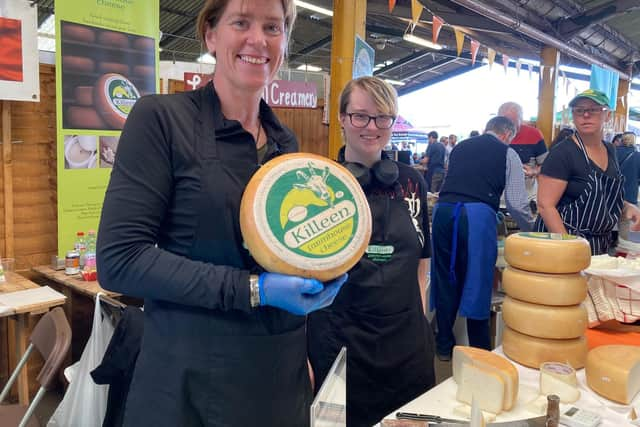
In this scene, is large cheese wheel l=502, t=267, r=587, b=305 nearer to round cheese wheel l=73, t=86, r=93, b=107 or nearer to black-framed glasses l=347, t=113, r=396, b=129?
black-framed glasses l=347, t=113, r=396, b=129

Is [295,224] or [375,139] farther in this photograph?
[375,139]

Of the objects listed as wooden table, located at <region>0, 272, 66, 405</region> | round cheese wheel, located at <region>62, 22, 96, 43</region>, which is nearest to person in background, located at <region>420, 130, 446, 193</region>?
round cheese wheel, located at <region>62, 22, 96, 43</region>

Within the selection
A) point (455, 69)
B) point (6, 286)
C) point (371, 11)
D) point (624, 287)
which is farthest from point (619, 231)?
point (455, 69)

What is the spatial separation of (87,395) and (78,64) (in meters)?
1.98

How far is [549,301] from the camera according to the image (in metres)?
1.38

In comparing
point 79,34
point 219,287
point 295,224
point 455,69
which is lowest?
point 219,287

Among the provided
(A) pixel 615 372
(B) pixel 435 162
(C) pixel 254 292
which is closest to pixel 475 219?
(A) pixel 615 372

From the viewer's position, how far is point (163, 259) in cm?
84

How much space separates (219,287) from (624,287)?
1421 millimetres

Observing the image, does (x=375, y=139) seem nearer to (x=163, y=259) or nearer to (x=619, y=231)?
(x=163, y=259)

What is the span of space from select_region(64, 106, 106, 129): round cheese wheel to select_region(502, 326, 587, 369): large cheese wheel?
9.18ft

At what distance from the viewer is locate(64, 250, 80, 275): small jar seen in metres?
3.04

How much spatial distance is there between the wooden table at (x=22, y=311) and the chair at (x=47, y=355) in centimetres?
40

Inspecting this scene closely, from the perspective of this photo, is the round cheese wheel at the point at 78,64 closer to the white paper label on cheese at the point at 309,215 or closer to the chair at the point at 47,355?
the chair at the point at 47,355
